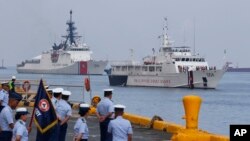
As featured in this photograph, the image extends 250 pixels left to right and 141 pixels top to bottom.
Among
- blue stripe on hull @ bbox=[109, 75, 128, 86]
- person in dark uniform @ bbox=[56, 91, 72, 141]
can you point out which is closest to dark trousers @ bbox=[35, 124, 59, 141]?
person in dark uniform @ bbox=[56, 91, 72, 141]

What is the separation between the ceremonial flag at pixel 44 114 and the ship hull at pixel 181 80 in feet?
296

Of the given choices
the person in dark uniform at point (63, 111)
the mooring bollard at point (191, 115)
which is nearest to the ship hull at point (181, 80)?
the person in dark uniform at point (63, 111)

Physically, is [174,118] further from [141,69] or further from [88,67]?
[88,67]

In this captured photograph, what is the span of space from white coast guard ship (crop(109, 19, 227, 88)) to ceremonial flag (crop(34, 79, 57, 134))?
293ft

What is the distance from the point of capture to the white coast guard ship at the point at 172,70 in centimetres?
10525

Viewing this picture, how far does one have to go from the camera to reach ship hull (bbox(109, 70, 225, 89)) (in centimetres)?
10669

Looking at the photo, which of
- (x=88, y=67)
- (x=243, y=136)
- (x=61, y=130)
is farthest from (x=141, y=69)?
(x=243, y=136)

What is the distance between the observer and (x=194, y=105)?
1038cm

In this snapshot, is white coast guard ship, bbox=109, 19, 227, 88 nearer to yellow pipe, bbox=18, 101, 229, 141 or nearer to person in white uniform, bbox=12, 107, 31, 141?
yellow pipe, bbox=18, 101, 229, 141

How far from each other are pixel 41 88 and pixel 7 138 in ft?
3.72

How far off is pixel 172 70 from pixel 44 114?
9262cm

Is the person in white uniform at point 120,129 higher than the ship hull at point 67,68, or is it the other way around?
the ship hull at point 67,68

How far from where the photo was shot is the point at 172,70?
105938 millimetres

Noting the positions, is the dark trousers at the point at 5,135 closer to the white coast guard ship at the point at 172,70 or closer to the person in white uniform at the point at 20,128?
the person in white uniform at the point at 20,128
